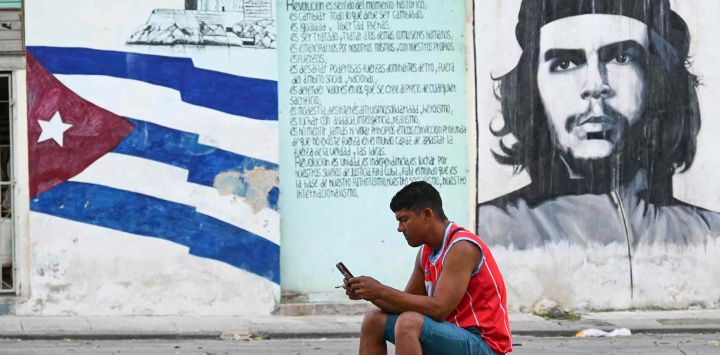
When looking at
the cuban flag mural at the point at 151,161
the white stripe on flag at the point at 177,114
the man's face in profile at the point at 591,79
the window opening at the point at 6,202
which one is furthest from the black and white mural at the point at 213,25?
the man's face in profile at the point at 591,79

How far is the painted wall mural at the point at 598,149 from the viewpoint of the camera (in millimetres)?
15484

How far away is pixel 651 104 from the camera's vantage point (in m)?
15.8

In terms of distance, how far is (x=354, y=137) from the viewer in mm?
15320

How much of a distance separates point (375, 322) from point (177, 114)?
8.47 m

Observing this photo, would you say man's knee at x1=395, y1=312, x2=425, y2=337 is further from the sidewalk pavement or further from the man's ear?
the sidewalk pavement

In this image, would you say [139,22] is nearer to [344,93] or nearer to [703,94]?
[344,93]

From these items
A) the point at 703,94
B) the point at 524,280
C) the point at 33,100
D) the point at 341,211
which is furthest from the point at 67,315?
the point at 703,94

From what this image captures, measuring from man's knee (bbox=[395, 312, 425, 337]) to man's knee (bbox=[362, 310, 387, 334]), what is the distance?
188 mm

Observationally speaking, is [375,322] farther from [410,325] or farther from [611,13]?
[611,13]

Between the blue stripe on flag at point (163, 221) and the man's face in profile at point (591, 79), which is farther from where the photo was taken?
the man's face in profile at point (591, 79)

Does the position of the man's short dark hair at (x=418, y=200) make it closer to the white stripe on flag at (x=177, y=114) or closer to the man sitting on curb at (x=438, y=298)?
the man sitting on curb at (x=438, y=298)

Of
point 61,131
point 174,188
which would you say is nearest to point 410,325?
point 174,188

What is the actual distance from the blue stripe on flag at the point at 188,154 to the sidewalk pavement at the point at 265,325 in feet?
5.28

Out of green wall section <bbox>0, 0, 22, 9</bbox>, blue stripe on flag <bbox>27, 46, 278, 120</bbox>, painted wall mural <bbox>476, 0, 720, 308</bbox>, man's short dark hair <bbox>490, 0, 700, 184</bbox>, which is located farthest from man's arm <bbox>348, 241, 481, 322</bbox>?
green wall section <bbox>0, 0, 22, 9</bbox>
